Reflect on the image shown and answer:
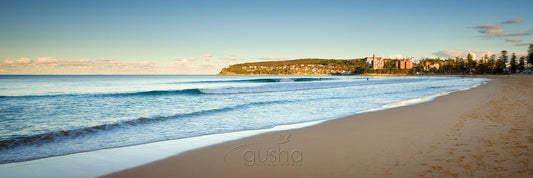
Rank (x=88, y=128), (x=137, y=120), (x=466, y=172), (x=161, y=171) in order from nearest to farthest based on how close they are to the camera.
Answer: (x=466, y=172) < (x=161, y=171) < (x=88, y=128) < (x=137, y=120)

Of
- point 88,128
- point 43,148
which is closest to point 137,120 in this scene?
point 88,128

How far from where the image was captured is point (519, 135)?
6.36 metres

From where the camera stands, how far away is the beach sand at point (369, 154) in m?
4.22

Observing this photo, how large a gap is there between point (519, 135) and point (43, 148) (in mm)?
10766

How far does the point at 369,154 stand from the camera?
519 cm

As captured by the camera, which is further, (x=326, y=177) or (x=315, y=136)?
(x=315, y=136)

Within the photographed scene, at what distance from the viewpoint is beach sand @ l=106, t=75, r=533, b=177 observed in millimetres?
4219

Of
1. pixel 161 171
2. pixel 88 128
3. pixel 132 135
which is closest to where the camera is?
pixel 161 171

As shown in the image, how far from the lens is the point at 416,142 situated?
19.9 ft

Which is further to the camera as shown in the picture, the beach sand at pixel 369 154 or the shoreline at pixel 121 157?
the shoreline at pixel 121 157

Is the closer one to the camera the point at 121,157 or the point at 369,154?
the point at 369,154

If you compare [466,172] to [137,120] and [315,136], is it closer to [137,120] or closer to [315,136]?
[315,136]

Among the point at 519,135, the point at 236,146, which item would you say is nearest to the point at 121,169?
the point at 236,146

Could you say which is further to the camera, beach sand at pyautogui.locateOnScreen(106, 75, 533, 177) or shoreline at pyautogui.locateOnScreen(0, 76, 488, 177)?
shoreline at pyautogui.locateOnScreen(0, 76, 488, 177)
